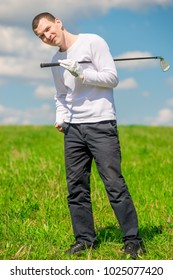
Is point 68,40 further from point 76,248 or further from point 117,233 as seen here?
point 117,233

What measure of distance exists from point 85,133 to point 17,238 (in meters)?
→ 1.50

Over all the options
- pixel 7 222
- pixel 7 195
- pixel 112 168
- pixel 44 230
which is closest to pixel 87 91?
pixel 112 168

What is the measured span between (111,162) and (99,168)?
6.1 inches

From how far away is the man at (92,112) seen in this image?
5.45m

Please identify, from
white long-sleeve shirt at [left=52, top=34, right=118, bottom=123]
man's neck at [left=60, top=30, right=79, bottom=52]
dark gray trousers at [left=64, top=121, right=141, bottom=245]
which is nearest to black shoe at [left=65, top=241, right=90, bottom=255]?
dark gray trousers at [left=64, top=121, right=141, bottom=245]

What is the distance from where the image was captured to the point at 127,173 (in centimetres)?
977

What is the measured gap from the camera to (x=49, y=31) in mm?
5461

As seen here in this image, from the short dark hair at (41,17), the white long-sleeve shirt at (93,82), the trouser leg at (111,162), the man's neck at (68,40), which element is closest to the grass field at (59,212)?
the trouser leg at (111,162)

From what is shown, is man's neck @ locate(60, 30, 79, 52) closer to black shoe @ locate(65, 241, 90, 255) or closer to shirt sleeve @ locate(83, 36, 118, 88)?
shirt sleeve @ locate(83, 36, 118, 88)

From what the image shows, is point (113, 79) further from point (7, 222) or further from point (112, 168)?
point (7, 222)

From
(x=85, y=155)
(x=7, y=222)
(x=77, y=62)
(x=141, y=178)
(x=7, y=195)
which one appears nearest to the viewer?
(x=77, y=62)

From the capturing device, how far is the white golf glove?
5.26 metres

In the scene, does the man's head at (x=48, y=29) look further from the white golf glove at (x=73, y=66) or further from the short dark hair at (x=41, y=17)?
the white golf glove at (x=73, y=66)

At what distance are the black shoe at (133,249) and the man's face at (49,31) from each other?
6.50 ft
